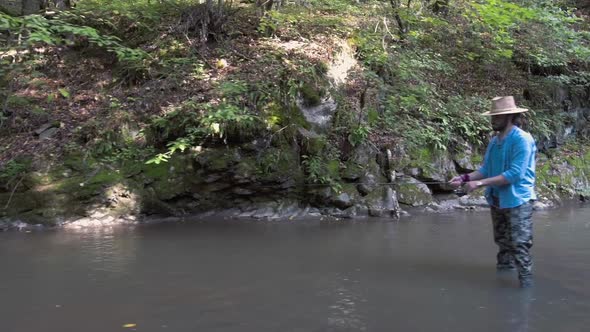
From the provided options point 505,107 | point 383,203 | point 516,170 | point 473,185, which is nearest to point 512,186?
point 516,170

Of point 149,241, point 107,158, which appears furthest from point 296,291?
point 107,158

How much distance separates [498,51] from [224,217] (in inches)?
334

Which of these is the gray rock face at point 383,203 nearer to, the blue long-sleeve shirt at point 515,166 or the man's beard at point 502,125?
the blue long-sleeve shirt at point 515,166

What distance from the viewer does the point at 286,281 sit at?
4.89 meters

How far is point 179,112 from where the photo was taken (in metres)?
9.12

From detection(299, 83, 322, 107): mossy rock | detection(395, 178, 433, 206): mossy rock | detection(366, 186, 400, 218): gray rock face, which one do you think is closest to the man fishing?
detection(366, 186, 400, 218): gray rock face

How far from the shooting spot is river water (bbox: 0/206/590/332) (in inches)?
151

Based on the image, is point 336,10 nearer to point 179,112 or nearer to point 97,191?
point 179,112

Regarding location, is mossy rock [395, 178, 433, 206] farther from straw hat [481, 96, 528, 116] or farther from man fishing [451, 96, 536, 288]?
straw hat [481, 96, 528, 116]

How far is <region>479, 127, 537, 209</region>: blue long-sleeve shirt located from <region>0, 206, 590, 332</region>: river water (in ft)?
2.68

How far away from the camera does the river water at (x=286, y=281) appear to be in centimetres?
385

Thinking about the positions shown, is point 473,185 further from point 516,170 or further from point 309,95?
point 309,95

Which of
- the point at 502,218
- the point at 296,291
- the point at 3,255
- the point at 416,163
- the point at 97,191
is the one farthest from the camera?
the point at 416,163

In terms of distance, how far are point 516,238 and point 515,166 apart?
2.31 feet
